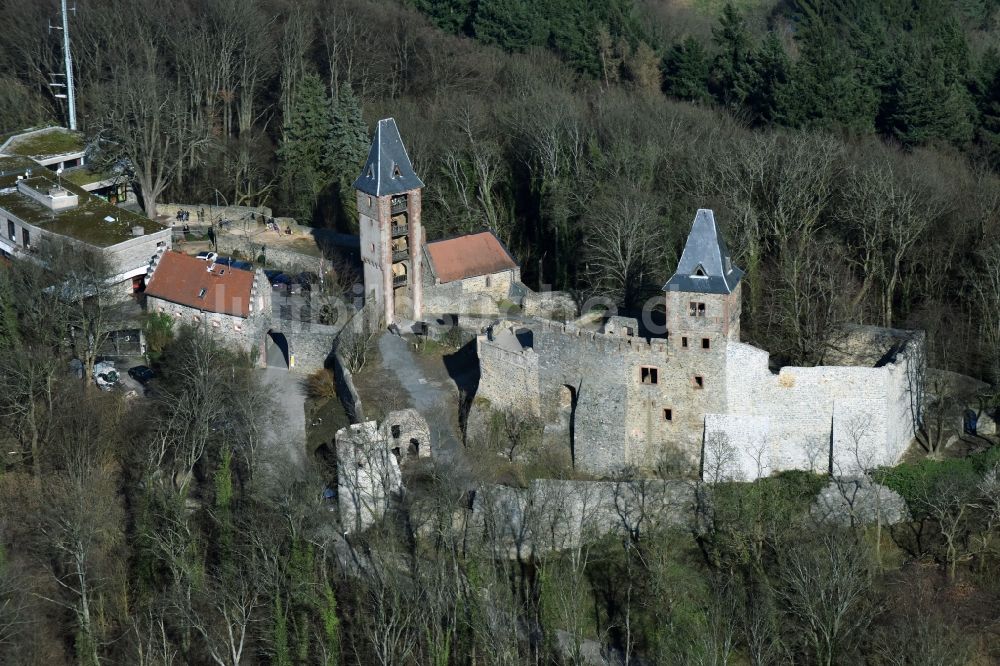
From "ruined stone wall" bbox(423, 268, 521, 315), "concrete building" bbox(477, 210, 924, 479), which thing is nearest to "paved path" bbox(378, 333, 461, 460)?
"ruined stone wall" bbox(423, 268, 521, 315)

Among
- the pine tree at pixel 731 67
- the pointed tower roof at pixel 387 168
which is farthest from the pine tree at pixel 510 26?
the pointed tower roof at pixel 387 168

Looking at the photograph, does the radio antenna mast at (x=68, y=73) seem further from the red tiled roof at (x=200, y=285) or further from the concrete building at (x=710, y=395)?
the concrete building at (x=710, y=395)

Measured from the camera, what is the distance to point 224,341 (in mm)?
83500

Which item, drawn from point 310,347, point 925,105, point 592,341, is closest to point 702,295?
point 592,341

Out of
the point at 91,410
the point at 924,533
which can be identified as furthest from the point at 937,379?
the point at 91,410

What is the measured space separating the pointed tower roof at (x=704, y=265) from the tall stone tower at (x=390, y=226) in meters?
16.0

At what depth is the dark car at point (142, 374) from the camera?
8238 centimetres

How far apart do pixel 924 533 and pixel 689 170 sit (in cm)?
2378

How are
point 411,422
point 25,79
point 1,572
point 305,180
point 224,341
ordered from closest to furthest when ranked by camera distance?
point 1,572, point 411,422, point 224,341, point 305,180, point 25,79

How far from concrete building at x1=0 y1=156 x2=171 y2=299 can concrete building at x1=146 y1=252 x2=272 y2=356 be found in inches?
99.3

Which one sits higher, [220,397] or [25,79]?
[25,79]

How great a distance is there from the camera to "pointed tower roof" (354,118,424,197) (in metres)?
82.8

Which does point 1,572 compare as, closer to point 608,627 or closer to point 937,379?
point 608,627

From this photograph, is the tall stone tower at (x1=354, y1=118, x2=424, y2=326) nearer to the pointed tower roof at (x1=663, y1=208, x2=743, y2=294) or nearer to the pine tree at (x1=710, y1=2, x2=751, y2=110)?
the pointed tower roof at (x1=663, y1=208, x2=743, y2=294)
